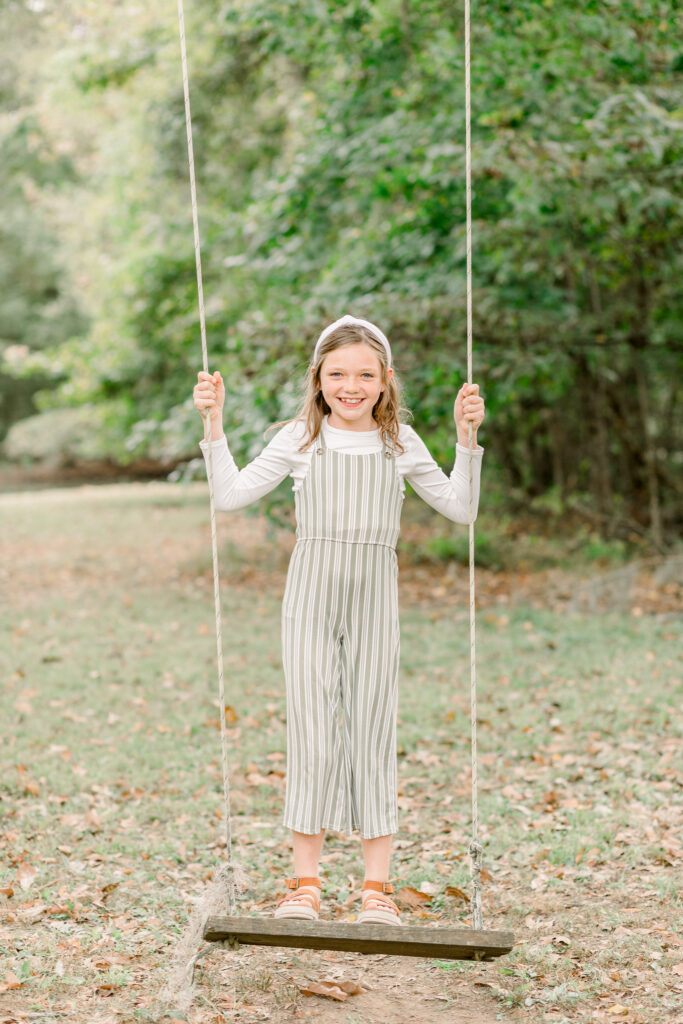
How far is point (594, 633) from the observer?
7816mm

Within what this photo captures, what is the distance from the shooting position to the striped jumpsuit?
3.10m

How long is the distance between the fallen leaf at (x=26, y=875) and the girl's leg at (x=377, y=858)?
1.39m

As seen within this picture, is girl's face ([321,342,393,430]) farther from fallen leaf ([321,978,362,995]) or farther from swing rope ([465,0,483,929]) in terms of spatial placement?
fallen leaf ([321,978,362,995])

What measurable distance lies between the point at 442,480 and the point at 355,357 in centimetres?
46

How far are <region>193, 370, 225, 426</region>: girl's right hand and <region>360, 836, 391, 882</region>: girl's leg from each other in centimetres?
134

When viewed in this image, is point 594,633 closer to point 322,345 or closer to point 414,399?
point 414,399

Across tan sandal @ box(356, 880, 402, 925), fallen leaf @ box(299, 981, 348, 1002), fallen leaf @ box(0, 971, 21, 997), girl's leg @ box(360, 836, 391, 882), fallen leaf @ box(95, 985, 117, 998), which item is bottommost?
fallen leaf @ box(299, 981, 348, 1002)

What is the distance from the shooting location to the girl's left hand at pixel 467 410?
3.12 metres

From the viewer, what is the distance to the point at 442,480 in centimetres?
324

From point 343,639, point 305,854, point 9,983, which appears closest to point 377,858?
point 305,854

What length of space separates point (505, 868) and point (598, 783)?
1017 mm

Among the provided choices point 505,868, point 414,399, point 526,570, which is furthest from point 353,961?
point 526,570

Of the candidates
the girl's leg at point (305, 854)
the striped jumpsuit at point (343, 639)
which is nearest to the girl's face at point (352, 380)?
the striped jumpsuit at point (343, 639)

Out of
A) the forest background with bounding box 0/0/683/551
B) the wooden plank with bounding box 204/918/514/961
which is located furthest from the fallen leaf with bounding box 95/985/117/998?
the forest background with bounding box 0/0/683/551
